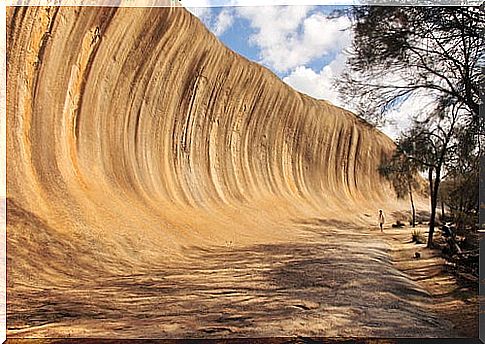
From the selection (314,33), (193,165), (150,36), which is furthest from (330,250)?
(150,36)

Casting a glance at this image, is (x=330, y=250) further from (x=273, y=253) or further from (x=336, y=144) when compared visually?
(x=336, y=144)

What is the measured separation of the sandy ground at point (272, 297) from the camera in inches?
157

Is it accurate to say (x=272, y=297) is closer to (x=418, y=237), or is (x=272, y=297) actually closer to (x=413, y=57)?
Result: (x=418, y=237)

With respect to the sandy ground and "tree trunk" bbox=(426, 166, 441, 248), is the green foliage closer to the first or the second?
"tree trunk" bbox=(426, 166, 441, 248)

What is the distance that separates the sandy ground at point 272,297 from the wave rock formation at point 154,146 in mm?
131

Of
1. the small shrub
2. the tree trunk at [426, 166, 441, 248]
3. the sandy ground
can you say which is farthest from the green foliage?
the sandy ground

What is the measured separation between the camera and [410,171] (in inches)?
166

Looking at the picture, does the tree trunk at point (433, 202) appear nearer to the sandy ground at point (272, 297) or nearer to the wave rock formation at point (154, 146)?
the sandy ground at point (272, 297)

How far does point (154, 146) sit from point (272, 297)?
1.12 metres

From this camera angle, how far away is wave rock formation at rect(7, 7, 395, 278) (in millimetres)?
4027

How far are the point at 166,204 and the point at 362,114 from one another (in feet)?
4.17

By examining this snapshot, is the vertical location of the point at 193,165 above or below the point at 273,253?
above

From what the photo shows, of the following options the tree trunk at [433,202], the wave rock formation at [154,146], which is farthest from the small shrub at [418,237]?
the wave rock formation at [154,146]

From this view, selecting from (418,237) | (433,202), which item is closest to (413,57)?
(433,202)
